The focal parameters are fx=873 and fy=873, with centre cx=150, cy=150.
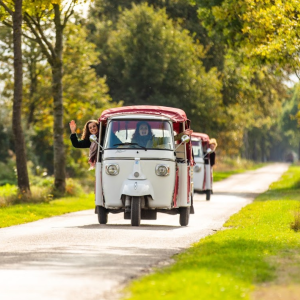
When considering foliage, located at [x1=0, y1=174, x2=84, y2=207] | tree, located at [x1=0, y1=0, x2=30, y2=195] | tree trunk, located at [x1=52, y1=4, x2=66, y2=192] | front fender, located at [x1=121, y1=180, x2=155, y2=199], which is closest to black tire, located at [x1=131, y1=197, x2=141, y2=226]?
front fender, located at [x1=121, y1=180, x2=155, y2=199]

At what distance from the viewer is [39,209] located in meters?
24.2

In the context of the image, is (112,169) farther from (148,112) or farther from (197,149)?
(197,149)

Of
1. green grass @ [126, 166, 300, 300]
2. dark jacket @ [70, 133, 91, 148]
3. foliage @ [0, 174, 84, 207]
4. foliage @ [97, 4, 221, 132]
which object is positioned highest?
foliage @ [97, 4, 221, 132]

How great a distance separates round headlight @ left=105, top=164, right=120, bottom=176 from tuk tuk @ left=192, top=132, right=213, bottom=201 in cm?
1401

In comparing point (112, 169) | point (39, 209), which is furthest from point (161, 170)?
point (39, 209)

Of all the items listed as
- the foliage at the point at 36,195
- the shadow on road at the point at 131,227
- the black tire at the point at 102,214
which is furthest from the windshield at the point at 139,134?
the foliage at the point at 36,195

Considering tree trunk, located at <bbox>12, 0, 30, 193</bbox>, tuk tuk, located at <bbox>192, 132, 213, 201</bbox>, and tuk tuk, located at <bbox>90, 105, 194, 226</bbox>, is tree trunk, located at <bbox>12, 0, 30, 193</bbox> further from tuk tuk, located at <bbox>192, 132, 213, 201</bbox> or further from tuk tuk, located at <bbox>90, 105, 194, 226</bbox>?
tuk tuk, located at <bbox>90, 105, 194, 226</bbox>

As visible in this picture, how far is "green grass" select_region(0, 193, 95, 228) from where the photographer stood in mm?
21108

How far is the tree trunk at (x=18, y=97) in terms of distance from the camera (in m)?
26.7

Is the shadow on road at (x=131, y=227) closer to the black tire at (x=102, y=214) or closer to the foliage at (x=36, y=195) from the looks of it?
the black tire at (x=102, y=214)

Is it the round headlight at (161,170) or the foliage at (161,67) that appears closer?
the round headlight at (161,170)

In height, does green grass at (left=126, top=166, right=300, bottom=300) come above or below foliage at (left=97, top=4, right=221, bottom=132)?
below

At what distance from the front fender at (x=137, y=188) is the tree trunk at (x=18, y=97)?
9952 millimetres

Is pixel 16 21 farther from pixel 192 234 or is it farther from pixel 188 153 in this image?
pixel 192 234
